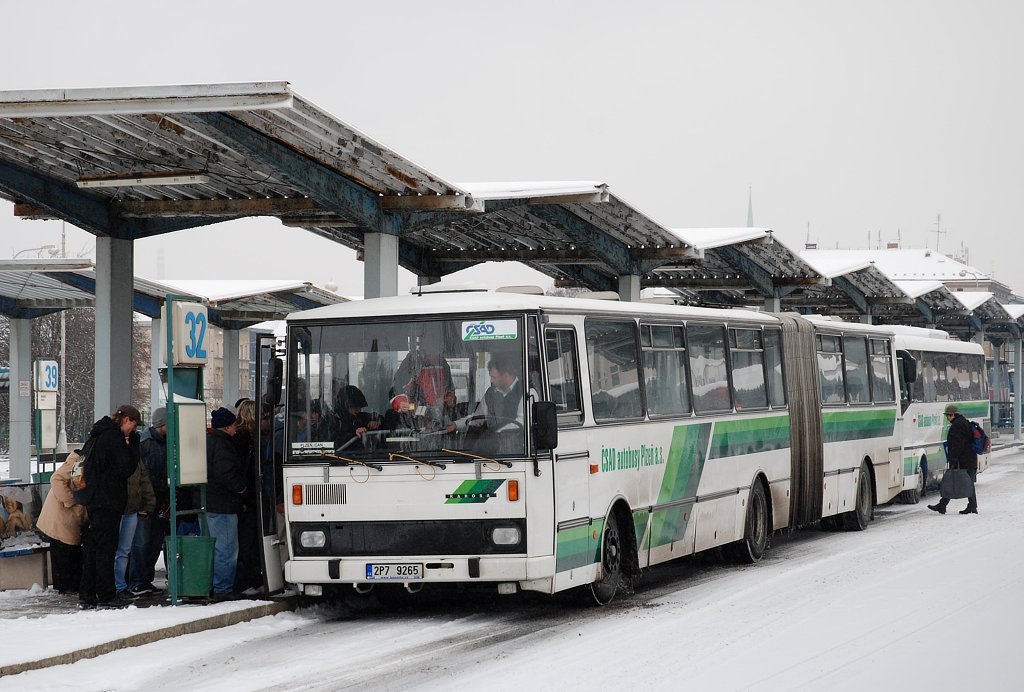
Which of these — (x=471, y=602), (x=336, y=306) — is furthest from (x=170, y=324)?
(x=471, y=602)

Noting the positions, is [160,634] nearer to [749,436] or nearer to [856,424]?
[749,436]

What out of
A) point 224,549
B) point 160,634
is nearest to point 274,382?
point 224,549

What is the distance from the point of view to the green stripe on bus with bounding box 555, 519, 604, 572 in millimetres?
11984

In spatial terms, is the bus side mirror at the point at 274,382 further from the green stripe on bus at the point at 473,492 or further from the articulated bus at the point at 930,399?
the articulated bus at the point at 930,399

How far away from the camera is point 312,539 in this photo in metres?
12.2

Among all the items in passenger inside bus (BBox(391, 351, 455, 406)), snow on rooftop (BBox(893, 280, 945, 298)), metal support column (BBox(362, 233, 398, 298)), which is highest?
snow on rooftop (BBox(893, 280, 945, 298))

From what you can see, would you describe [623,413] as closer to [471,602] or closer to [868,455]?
[471,602]

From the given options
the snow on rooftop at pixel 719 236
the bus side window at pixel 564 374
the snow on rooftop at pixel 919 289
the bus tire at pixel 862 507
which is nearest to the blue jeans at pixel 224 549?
the bus side window at pixel 564 374

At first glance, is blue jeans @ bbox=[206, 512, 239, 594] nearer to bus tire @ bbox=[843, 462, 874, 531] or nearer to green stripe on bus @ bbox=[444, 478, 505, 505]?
green stripe on bus @ bbox=[444, 478, 505, 505]

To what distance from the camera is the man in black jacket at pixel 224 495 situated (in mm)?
12812

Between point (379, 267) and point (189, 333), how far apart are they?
Result: 4.74 meters

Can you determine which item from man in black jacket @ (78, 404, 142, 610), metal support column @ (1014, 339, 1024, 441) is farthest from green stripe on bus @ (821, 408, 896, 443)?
metal support column @ (1014, 339, 1024, 441)

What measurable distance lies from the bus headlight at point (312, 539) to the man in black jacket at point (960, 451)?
13.7 metres

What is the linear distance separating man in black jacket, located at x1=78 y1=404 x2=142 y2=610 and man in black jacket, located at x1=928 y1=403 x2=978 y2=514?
47.7ft
